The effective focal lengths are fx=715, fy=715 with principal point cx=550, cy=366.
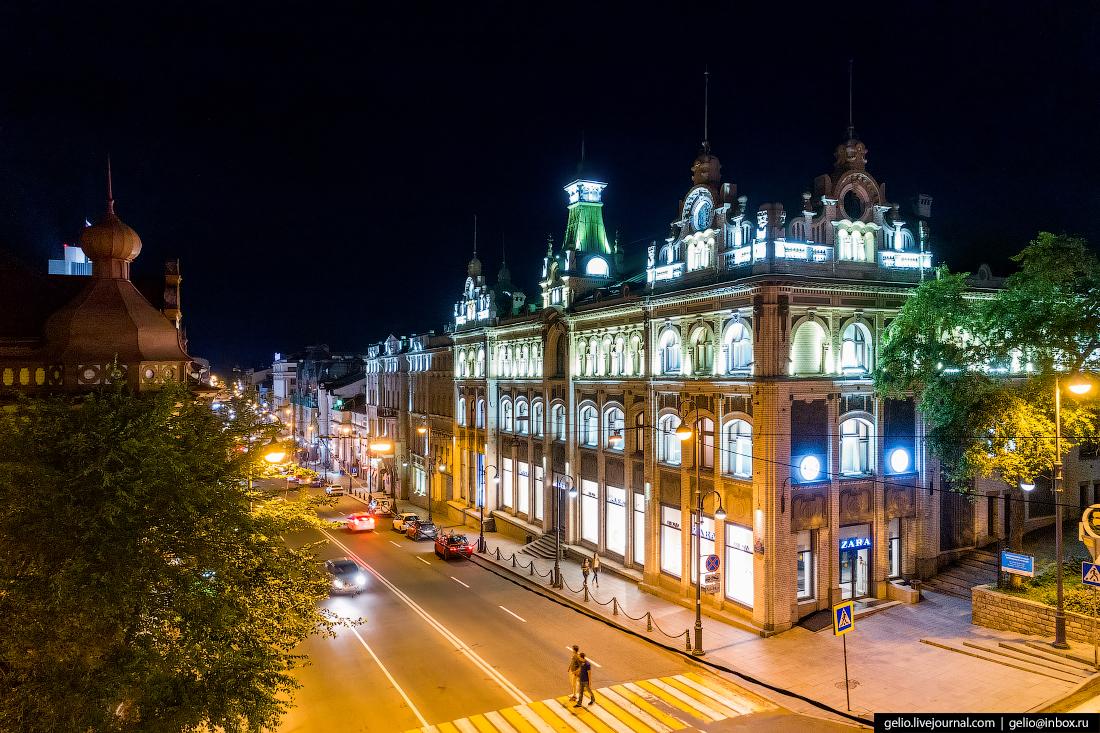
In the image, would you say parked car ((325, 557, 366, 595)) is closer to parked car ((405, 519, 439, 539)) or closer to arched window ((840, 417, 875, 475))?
parked car ((405, 519, 439, 539))

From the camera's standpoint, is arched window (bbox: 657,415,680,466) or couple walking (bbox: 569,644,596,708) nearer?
couple walking (bbox: 569,644,596,708)

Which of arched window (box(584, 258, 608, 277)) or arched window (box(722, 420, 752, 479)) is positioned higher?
arched window (box(584, 258, 608, 277))

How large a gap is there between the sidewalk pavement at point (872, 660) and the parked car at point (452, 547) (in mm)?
9659

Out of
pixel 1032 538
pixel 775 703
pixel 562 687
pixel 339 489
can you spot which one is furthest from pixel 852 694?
pixel 339 489

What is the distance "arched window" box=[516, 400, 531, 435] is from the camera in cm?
4690

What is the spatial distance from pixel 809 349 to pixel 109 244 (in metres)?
23.8

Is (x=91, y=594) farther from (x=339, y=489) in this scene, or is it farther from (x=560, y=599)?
(x=339, y=489)

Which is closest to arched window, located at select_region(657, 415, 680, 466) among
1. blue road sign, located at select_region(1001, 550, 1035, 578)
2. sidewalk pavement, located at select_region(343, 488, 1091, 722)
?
sidewalk pavement, located at select_region(343, 488, 1091, 722)

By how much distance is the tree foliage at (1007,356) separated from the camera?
2316 cm

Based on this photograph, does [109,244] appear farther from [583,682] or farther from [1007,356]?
[1007,356]

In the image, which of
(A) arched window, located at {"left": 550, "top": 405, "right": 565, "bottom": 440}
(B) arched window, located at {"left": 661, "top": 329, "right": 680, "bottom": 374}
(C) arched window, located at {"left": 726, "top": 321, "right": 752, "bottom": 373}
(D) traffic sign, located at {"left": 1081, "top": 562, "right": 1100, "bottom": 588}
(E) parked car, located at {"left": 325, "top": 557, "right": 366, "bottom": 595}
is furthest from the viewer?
(A) arched window, located at {"left": 550, "top": 405, "right": 565, "bottom": 440}

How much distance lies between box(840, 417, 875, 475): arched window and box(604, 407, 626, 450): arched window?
415 inches

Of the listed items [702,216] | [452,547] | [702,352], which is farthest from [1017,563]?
[452,547]

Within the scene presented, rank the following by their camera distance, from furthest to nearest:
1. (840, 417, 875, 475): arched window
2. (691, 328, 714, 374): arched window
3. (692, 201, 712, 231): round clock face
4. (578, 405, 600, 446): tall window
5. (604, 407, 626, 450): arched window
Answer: (578, 405, 600, 446): tall window < (604, 407, 626, 450): arched window < (692, 201, 712, 231): round clock face < (691, 328, 714, 374): arched window < (840, 417, 875, 475): arched window
